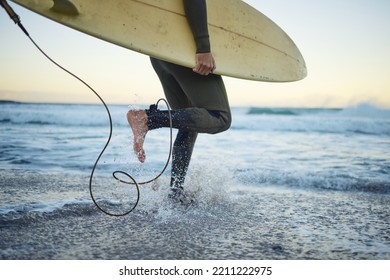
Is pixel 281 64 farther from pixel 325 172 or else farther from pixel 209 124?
pixel 325 172

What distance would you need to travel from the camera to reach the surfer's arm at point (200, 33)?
1.65 m

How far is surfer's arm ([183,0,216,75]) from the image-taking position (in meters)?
1.65

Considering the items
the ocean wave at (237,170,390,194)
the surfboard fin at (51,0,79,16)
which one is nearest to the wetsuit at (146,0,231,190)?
the surfboard fin at (51,0,79,16)

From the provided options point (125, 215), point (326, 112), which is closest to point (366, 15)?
point (125, 215)

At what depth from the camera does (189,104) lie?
188 centimetres

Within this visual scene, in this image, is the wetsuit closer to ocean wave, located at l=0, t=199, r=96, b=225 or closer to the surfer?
→ the surfer

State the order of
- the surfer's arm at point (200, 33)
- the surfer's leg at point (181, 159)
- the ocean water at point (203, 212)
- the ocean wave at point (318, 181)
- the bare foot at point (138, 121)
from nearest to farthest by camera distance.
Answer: the ocean water at point (203, 212), the bare foot at point (138, 121), the surfer's arm at point (200, 33), the surfer's leg at point (181, 159), the ocean wave at point (318, 181)

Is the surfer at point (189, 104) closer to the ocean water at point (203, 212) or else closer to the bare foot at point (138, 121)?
the bare foot at point (138, 121)

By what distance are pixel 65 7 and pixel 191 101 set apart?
71cm

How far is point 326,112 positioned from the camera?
1305 centimetres

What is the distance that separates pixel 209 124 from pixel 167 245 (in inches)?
22.4

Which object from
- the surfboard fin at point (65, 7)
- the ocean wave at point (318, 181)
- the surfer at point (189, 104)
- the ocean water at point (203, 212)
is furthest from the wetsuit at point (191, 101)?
the ocean wave at point (318, 181)

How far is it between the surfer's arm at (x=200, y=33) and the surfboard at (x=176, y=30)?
0.05 m
